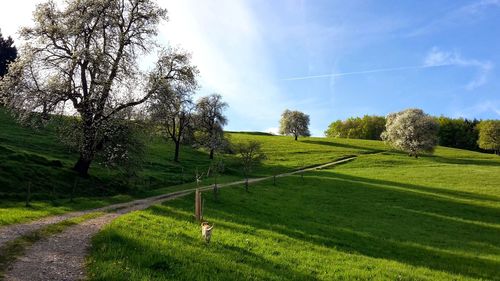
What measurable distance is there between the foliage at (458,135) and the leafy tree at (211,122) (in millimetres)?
112360

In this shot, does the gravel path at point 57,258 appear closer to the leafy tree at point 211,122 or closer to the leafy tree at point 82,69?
the leafy tree at point 82,69

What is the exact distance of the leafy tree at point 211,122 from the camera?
8269cm

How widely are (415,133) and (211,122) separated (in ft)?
163

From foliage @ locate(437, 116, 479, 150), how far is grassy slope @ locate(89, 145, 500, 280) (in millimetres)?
119327

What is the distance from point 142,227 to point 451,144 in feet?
564

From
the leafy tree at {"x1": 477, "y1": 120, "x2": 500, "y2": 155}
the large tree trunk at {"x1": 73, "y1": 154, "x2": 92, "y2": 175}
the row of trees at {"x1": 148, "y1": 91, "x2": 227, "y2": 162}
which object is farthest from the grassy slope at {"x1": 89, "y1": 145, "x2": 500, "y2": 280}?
the leafy tree at {"x1": 477, "y1": 120, "x2": 500, "y2": 155}

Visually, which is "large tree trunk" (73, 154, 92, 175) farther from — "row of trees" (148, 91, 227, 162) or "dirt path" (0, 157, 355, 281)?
"row of trees" (148, 91, 227, 162)

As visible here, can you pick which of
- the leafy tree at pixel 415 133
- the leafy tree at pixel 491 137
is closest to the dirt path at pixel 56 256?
the leafy tree at pixel 415 133

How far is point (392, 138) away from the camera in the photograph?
106 meters

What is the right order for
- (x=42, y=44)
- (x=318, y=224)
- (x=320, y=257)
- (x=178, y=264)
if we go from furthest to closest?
(x=42, y=44)
(x=318, y=224)
(x=320, y=257)
(x=178, y=264)

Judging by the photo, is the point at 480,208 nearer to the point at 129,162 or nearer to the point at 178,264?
the point at 129,162

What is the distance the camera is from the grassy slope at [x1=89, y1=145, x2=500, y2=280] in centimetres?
1452

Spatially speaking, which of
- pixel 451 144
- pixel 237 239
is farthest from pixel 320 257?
pixel 451 144

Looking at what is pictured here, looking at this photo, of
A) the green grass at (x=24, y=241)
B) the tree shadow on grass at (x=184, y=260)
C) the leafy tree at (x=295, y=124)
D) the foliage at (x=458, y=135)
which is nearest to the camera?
the tree shadow on grass at (x=184, y=260)
